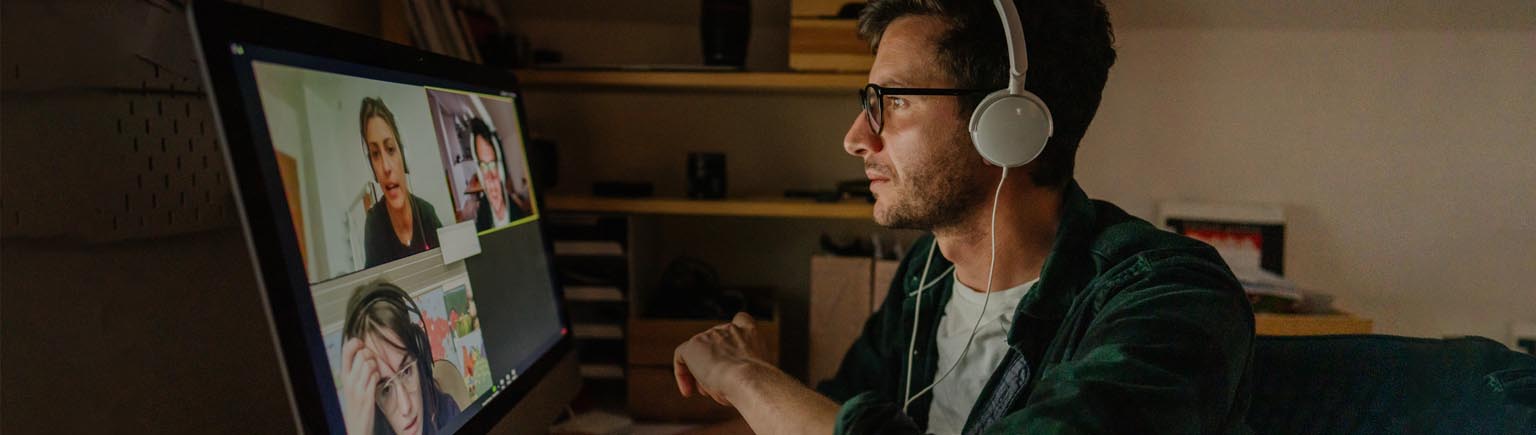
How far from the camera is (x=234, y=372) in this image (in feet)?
2.53

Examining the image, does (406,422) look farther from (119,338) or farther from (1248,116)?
(1248,116)

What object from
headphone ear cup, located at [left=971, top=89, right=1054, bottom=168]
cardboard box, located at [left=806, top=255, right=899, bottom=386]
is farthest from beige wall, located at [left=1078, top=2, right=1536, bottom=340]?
headphone ear cup, located at [left=971, top=89, right=1054, bottom=168]

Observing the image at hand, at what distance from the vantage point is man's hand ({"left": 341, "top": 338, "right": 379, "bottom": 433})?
1.74 ft

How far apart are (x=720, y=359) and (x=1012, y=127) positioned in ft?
1.28

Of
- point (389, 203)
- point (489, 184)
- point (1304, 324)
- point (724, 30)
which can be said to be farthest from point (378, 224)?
point (1304, 324)

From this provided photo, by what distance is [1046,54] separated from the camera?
0.90 metres

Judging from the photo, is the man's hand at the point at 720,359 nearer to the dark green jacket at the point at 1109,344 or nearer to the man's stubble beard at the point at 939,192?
the dark green jacket at the point at 1109,344

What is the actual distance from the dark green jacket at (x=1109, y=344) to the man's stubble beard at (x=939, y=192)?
4.9 inches

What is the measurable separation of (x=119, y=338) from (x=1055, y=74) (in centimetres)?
99

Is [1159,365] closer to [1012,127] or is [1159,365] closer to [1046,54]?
[1012,127]

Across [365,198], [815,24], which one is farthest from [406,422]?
[815,24]

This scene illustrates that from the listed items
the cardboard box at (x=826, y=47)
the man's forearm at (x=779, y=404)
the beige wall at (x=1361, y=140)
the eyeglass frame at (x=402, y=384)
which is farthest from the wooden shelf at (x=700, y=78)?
the eyeglass frame at (x=402, y=384)

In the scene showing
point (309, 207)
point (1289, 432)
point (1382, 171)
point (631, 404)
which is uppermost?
point (309, 207)

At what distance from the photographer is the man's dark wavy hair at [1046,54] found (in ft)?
2.90
